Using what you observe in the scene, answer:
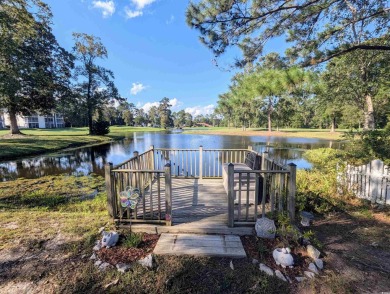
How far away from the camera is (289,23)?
475cm

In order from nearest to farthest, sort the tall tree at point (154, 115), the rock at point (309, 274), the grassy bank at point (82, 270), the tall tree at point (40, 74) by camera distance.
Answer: the grassy bank at point (82, 270) → the rock at point (309, 274) → the tall tree at point (40, 74) → the tall tree at point (154, 115)

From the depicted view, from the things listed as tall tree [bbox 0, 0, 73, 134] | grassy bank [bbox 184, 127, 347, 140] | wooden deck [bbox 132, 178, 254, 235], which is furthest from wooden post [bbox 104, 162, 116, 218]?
grassy bank [bbox 184, 127, 347, 140]

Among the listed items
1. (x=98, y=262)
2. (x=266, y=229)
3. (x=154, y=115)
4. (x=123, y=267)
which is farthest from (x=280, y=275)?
(x=154, y=115)

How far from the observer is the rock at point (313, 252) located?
2.43m

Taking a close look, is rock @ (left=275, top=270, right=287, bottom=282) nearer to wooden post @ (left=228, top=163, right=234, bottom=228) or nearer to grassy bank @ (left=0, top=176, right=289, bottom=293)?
grassy bank @ (left=0, top=176, right=289, bottom=293)

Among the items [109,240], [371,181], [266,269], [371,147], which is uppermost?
[371,147]

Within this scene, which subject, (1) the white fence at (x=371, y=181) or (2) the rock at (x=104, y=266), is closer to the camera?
(2) the rock at (x=104, y=266)

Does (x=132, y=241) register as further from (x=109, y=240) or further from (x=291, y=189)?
(x=291, y=189)

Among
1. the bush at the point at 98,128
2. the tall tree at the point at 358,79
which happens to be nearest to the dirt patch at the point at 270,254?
the tall tree at the point at 358,79

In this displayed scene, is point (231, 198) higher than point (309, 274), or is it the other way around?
point (231, 198)

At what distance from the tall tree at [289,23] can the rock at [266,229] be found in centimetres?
384

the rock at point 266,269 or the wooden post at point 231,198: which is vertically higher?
the wooden post at point 231,198

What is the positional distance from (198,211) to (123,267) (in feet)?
5.31

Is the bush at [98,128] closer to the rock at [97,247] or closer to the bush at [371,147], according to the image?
the rock at [97,247]
